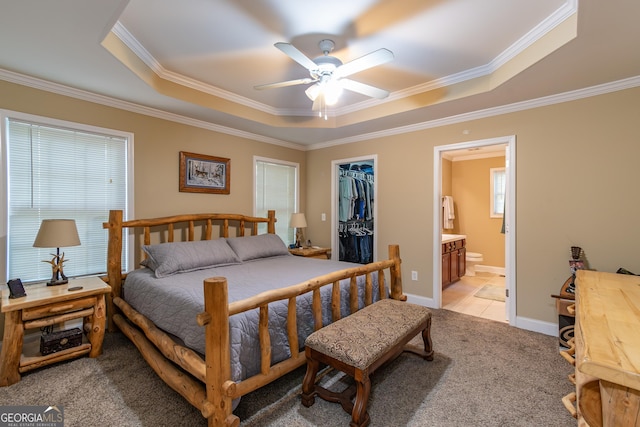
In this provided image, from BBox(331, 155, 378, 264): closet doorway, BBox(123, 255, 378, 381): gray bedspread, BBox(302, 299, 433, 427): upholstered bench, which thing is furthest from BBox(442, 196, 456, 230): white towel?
BBox(302, 299, 433, 427): upholstered bench

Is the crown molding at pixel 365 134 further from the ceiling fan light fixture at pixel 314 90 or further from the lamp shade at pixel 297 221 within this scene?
the ceiling fan light fixture at pixel 314 90

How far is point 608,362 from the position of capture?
28.0 inches

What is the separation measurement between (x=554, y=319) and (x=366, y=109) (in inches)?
122

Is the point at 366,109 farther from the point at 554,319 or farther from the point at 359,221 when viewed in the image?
the point at 554,319

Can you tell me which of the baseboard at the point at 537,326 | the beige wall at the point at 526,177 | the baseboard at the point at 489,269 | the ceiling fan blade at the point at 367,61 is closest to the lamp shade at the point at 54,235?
the beige wall at the point at 526,177

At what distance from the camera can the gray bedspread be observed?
65.7 inches

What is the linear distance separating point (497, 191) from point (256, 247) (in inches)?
201

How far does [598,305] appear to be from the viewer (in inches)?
45.3

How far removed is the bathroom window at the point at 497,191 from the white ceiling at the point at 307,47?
10.6 ft

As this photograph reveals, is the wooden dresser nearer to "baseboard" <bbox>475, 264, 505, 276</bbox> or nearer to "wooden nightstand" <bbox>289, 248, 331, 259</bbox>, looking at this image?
"wooden nightstand" <bbox>289, 248, 331, 259</bbox>

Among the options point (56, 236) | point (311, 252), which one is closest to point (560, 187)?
point (311, 252)

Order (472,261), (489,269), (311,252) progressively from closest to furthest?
1. (311,252)
2. (472,261)
3. (489,269)

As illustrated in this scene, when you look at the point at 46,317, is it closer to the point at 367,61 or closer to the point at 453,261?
the point at 367,61

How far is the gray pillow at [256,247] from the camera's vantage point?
3336mm
